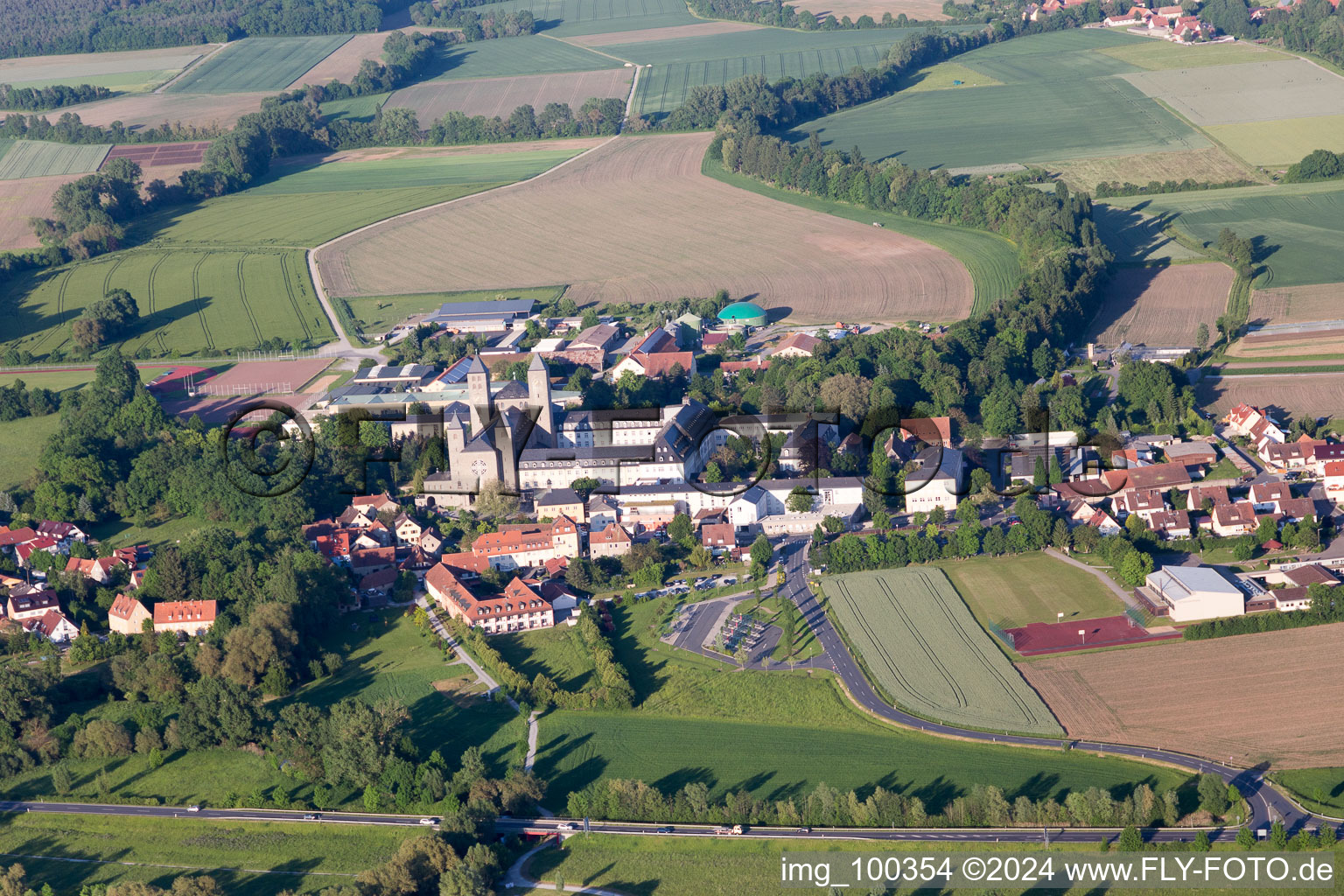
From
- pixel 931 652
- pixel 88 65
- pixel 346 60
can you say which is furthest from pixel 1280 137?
pixel 88 65

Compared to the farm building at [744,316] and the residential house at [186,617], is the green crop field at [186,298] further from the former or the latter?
the residential house at [186,617]

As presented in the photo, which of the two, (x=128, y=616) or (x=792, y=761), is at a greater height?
(x=128, y=616)

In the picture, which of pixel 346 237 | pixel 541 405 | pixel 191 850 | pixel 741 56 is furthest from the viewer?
pixel 741 56

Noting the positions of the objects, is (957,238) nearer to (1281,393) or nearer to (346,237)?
(1281,393)

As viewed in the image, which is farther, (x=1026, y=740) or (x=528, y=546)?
(x=528, y=546)

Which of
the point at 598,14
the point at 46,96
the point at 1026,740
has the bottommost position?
the point at 1026,740

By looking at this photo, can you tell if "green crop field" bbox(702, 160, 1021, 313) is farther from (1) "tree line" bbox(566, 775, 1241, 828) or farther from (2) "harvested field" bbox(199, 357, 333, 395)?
(1) "tree line" bbox(566, 775, 1241, 828)
